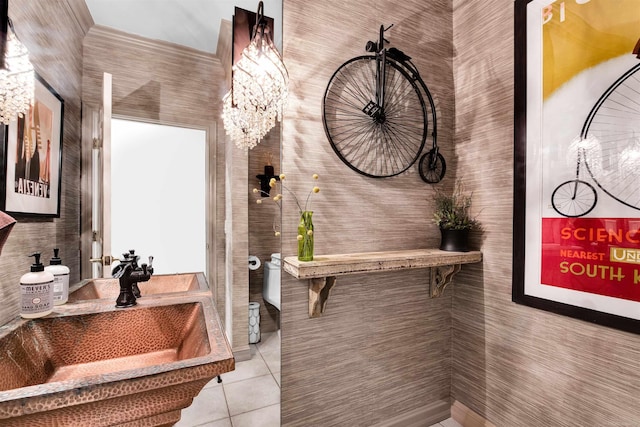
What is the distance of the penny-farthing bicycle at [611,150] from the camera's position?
1.06 metres

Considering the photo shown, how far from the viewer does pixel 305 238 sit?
1.27 m

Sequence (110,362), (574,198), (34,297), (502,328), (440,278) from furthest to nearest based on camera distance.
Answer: (440,278)
(502,328)
(574,198)
(110,362)
(34,297)

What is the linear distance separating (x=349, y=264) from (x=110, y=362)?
977mm

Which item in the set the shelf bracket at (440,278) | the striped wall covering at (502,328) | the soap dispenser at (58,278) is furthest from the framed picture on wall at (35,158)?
the striped wall covering at (502,328)

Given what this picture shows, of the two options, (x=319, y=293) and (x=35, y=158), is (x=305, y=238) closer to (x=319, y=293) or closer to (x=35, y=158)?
(x=319, y=293)

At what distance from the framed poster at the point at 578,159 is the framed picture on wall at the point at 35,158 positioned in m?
2.05

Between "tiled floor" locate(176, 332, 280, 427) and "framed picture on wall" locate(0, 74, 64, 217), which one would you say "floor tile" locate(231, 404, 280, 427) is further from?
"framed picture on wall" locate(0, 74, 64, 217)

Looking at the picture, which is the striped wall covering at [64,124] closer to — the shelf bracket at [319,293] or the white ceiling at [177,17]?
the white ceiling at [177,17]

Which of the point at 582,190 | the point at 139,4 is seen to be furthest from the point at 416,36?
the point at 139,4

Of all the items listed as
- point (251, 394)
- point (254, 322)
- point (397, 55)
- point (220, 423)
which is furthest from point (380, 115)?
point (220, 423)

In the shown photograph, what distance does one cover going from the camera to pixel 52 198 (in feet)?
3.55

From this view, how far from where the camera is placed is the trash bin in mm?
1294

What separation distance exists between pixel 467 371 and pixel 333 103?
1726 mm

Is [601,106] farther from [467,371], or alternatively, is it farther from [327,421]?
[327,421]
